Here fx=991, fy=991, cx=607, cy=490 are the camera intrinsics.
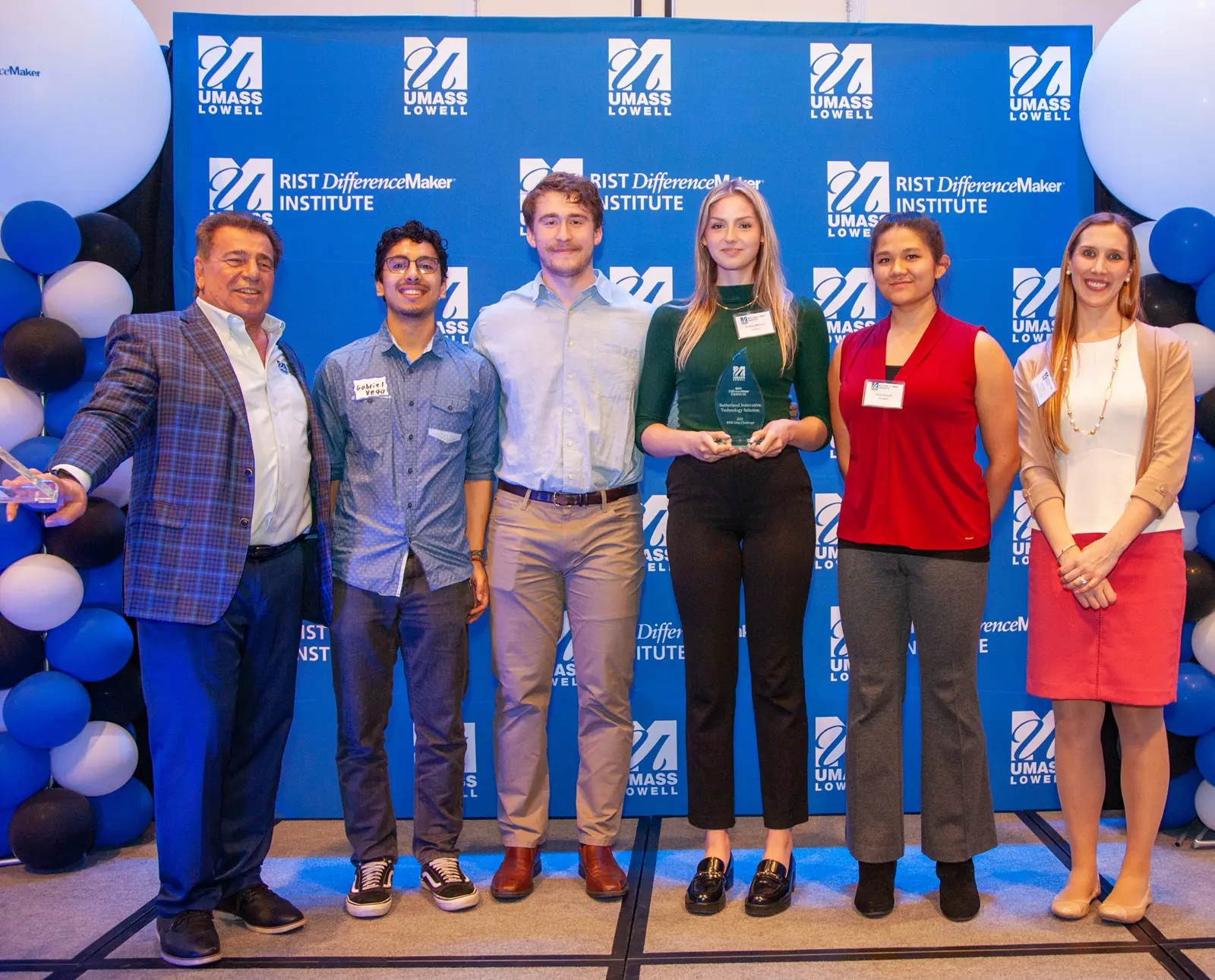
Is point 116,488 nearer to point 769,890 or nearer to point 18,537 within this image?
point 18,537

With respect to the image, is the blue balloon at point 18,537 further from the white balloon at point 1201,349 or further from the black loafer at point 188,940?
the white balloon at point 1201,349

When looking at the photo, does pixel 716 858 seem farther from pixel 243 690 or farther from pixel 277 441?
pixel 277 441

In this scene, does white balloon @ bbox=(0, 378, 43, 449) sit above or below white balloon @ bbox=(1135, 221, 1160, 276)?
below

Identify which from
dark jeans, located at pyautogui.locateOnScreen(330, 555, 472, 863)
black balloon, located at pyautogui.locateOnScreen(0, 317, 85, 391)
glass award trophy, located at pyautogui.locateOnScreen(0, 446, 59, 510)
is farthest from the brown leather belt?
black balloon, located at pyautogui.locateOnScreen(0, 317, 85, 391)

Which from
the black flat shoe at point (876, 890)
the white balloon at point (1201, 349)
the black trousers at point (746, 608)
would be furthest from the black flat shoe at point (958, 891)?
the white balloon at point (1201, 349)

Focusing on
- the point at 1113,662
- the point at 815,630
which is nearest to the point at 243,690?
the point at 815,630

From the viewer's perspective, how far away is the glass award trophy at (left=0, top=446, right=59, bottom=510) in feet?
6.07

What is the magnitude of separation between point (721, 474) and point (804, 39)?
1769mm

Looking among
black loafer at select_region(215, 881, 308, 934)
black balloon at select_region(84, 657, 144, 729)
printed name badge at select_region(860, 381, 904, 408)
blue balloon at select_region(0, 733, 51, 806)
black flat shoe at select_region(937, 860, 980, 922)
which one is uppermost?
printed name badge at select_region(860, 381, 904, 408)

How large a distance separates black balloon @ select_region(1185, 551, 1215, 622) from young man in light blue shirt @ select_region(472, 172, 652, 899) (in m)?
1.74

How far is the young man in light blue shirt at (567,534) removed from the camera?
2.69 m

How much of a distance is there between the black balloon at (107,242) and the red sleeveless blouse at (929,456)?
2.32 metres

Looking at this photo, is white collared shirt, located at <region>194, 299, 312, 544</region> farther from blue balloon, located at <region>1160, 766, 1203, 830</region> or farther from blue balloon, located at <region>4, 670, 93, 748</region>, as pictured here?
blue balloon, located at <region>1160, 766, 1203, 830</region>

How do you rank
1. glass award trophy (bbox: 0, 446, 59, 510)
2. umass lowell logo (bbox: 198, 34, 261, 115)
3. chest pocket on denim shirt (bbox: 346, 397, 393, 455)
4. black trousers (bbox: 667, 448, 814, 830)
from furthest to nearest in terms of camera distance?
umass lowell logo (bbox: 198, 34, 261, 115) → chest pocket on denim shirt (bbox: 346, 397, 393, 455) → black trousers (bbox: 667, 448, 814, 830) → glass award trophy (bbox: 0, 446, 59, 510)
